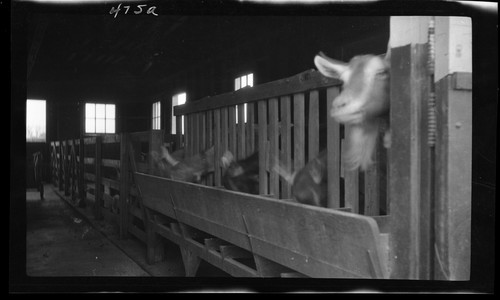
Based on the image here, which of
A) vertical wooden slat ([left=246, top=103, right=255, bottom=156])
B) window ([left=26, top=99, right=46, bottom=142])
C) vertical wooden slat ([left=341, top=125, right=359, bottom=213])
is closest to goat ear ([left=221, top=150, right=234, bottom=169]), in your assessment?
vertical wooden slat ([left=246, top=103, right=255, bottom=156])

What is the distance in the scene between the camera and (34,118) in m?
1.92

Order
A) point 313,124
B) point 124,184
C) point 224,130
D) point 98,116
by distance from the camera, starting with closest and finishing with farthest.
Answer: point 313,124 < point 98,116 < point 224,130 < point 124,184

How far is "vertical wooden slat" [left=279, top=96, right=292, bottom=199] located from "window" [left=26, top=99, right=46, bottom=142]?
105cm

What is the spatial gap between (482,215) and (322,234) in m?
0.58

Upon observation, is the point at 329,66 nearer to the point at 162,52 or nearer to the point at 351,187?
the point at 351,187

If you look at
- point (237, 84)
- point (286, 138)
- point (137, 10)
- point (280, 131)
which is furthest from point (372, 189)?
point (137, 10)

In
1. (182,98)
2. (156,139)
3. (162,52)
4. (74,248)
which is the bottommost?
(74,248)

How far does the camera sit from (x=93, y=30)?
1975 mm

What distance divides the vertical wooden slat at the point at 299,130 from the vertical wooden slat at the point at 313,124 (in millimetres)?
41

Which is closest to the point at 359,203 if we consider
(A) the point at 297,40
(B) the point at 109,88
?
(A) the point at 297,40

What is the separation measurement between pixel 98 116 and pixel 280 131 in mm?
952

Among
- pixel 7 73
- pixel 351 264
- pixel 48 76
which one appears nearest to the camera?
pixel 351 264

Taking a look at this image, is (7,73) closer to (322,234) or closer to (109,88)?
(109,88)

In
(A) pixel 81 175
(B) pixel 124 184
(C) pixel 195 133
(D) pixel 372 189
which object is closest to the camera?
(D) pixel 372 189
